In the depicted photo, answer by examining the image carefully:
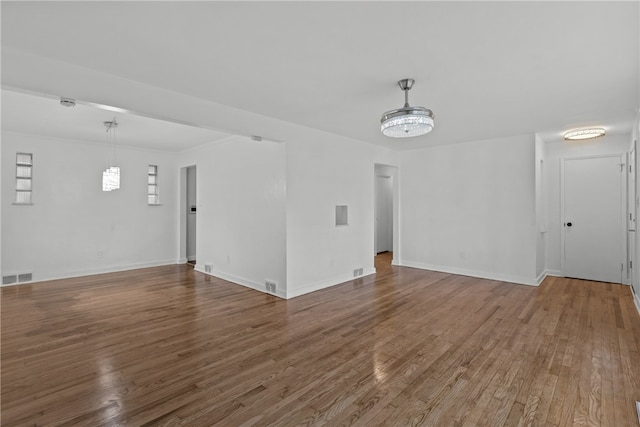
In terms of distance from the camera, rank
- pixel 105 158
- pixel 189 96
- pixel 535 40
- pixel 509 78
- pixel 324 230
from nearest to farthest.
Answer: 1. pixel 535 40
2. pixel 509 78
3. pixel 189 96
4. pixel 324 230
5. pixel 105 158

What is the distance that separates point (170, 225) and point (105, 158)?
6.26ft

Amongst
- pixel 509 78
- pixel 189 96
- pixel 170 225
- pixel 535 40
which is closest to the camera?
pixel 535 40

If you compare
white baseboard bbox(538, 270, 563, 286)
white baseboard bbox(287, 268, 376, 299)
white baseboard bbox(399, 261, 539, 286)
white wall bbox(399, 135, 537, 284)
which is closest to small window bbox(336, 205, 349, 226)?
white baseboard bbox(287, 268, 376, 299)

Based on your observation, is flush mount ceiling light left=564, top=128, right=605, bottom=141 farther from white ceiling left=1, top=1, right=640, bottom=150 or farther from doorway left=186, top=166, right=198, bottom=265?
doorway left=186, top=166, right=198, bottom=265

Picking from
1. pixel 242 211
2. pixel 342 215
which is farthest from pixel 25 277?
pixel 342 215

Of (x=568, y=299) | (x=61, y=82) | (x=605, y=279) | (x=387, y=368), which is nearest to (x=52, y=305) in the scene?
(x=61, y=82)

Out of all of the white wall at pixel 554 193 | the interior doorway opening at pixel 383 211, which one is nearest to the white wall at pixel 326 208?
the interior doorway opening at pixel 383 211

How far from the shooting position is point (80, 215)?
5988 millimetres

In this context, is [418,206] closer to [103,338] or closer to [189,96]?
[189,96]

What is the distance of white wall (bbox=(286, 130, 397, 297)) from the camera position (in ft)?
15.1

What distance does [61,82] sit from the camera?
2564mm

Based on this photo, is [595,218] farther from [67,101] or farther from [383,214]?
[67,101]

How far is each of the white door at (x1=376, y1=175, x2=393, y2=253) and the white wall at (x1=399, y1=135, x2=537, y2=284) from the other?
2.16 m

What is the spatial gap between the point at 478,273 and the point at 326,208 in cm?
312
